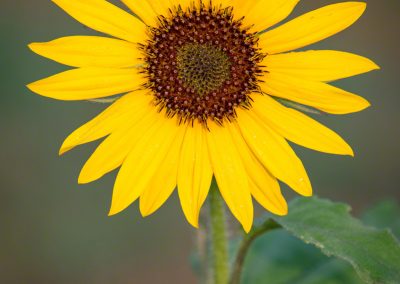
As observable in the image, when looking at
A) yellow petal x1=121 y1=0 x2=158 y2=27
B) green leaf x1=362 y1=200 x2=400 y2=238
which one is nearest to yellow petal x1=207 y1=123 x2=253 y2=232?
yellow petal x1=121 y1=0 x2=158 y2=27

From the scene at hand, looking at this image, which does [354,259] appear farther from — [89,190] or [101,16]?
[89,190]

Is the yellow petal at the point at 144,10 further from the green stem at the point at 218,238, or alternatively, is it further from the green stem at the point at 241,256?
the green stem at the point at 241,256

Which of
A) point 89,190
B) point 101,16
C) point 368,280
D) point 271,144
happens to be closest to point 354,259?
point 368,280

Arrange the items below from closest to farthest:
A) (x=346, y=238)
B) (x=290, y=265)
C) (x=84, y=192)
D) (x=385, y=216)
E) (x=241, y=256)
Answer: (x=346, y=238)
(x=241, y=256)
(x=290, y=265)
(x=385, y=216)
(x=84, y=192)

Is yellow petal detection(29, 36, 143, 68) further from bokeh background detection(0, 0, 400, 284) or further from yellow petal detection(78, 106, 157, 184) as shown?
bokeh background detection(0, 0, 400, 284)

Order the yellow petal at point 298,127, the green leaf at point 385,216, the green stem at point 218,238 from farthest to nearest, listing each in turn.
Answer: the green leaf at point 385,216 → the green stem at point 218,238 → the yellow petal at point 298,127

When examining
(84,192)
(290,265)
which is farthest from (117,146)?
(84,192)

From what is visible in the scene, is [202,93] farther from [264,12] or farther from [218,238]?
[218,238]

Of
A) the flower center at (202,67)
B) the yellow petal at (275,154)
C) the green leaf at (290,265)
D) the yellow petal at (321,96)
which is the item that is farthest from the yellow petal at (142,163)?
the green leaf at (290,265)
